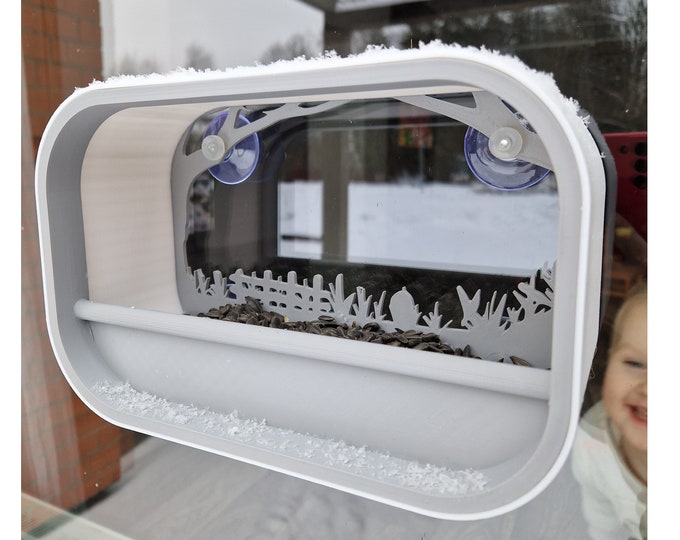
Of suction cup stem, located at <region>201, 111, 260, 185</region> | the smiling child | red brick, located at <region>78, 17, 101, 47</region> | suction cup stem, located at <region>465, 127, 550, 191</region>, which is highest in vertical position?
red brick, located at <region>78, 17, 101, 47</region>

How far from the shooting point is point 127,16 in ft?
2.83

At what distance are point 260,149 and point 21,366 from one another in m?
0.69

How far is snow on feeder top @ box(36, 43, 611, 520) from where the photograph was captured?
513 millimetres

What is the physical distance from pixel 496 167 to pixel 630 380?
12.8 inches

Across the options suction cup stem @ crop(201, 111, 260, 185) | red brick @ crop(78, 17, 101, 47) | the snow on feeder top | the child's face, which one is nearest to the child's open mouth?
Result: the child's face

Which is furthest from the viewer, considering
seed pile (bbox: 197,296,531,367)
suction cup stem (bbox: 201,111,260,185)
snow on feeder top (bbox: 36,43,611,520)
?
suction cup stem (bbox: 201,111,260,185)

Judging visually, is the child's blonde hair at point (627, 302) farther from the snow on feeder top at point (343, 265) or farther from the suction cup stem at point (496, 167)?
the suction cup stem at point (496, 167)

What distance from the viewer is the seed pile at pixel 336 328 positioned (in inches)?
27.6

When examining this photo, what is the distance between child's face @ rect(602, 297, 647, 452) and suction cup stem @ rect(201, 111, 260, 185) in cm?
61

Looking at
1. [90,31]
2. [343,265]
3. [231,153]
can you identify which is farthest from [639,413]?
[90,31]

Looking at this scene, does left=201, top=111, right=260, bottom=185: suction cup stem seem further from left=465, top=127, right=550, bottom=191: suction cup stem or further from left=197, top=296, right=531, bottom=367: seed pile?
left=465, top=127, right=550, bottom=191: suction cup stem

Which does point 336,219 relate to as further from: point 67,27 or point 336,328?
point 67,27

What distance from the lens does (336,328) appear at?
→ 0.77m
